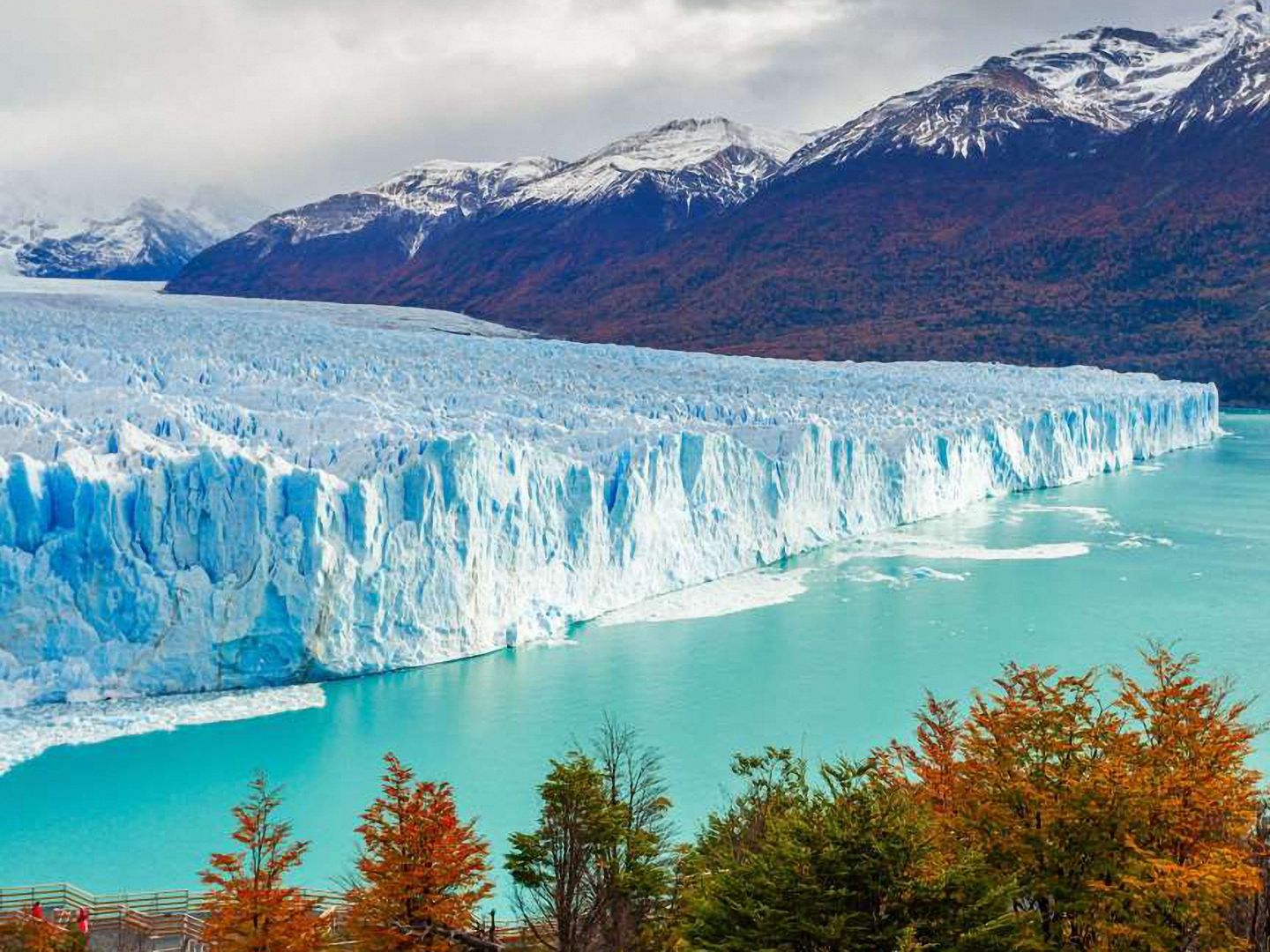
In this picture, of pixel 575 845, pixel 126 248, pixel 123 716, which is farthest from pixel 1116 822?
pixel 126 248

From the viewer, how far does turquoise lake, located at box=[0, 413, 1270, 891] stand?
10570 mm

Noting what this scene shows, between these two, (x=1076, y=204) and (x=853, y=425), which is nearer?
(x=853, y=425)

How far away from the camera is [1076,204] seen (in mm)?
68562

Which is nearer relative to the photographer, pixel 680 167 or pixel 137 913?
pixel 137 913

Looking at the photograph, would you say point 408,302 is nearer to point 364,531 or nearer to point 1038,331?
point 1038,331

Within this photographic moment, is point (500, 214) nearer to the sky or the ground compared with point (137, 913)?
nearer to the sky

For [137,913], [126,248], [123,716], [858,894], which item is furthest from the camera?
→ [126,248]

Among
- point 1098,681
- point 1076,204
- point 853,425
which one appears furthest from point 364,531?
point 1076,204

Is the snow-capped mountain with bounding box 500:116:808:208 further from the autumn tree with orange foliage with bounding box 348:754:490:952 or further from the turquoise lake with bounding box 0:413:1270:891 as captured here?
the autumn tree with orange foliage with bounding box 348:754:490:952

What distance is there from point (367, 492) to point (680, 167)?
83881 millimetres

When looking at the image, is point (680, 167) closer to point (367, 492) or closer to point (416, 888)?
point (367, 492)

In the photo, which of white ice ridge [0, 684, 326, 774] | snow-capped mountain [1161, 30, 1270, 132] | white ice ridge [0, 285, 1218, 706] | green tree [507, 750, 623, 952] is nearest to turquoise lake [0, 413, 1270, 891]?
white ice ridge [0, 684, 326, 774]

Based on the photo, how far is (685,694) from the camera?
13898 mm

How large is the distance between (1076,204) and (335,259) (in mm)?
53453
